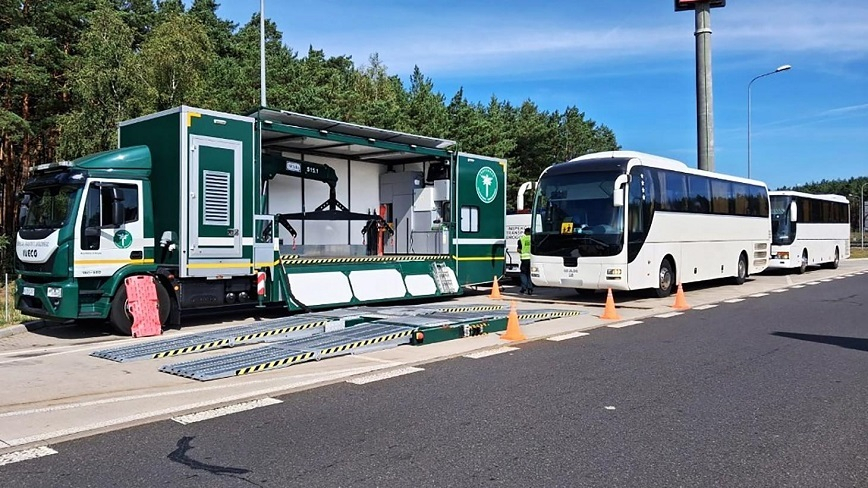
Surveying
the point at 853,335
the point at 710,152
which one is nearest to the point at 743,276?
the point at 710,152

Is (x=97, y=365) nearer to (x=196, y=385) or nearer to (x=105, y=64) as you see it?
(x=196, y=385)

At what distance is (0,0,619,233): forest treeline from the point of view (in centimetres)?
2375

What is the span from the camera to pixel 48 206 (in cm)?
1146

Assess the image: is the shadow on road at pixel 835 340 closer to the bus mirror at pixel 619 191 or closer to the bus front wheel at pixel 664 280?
the bus mirror at pixel 619 191

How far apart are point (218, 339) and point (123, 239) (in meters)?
2.96

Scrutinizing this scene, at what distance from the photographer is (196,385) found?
24.6 ft

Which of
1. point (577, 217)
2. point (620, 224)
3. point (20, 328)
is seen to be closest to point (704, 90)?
point (577, 217)

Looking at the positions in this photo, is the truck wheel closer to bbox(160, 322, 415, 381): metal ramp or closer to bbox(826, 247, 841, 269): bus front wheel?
bbox(160, 322, 415, 381): metal ramp

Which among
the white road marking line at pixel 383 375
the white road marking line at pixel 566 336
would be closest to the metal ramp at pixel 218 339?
the white road marking line at pixel 383 375

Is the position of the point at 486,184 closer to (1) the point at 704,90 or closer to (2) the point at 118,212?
(2) the point at 118,212

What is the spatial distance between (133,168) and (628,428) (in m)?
9.28

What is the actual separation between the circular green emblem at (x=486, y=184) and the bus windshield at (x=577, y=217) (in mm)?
1447

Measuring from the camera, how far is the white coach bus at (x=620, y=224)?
15641 mm

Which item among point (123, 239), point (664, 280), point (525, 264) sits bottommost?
point (664, 280)
